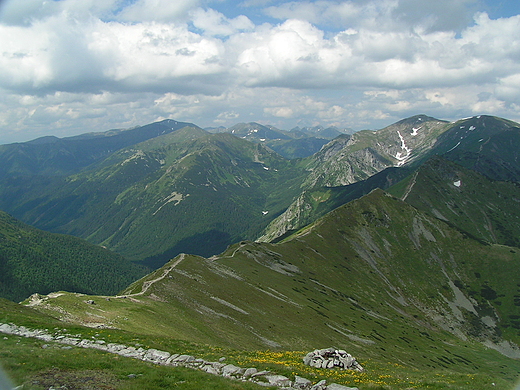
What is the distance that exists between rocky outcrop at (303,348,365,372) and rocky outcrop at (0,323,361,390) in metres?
8.67

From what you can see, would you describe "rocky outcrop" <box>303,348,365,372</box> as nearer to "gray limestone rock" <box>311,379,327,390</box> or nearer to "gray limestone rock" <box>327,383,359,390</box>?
"gray limestone rock" <box>311,379,327,390</box>

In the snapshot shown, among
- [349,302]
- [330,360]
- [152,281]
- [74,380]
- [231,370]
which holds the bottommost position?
[349,302]

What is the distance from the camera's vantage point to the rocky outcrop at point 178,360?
25.5 m

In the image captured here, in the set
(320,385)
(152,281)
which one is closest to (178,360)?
(320,385)

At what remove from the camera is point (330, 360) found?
34.5m

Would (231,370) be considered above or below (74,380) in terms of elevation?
below

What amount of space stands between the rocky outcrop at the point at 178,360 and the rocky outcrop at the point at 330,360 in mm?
8673

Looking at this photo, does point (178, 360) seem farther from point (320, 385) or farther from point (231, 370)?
point (320, 385)

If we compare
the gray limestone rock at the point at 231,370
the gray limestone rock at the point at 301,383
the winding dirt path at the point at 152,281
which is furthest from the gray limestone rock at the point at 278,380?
the winding dirt path at the point at 152,281

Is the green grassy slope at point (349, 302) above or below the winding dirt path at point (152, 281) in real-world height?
below

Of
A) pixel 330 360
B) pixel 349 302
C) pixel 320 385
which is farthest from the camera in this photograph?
pixel 349 302

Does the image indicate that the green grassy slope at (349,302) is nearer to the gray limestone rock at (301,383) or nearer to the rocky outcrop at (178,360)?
the gray limestone rock at (301,383)

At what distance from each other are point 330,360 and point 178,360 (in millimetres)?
15973

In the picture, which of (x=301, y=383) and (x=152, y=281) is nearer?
(x=301, y=383)
